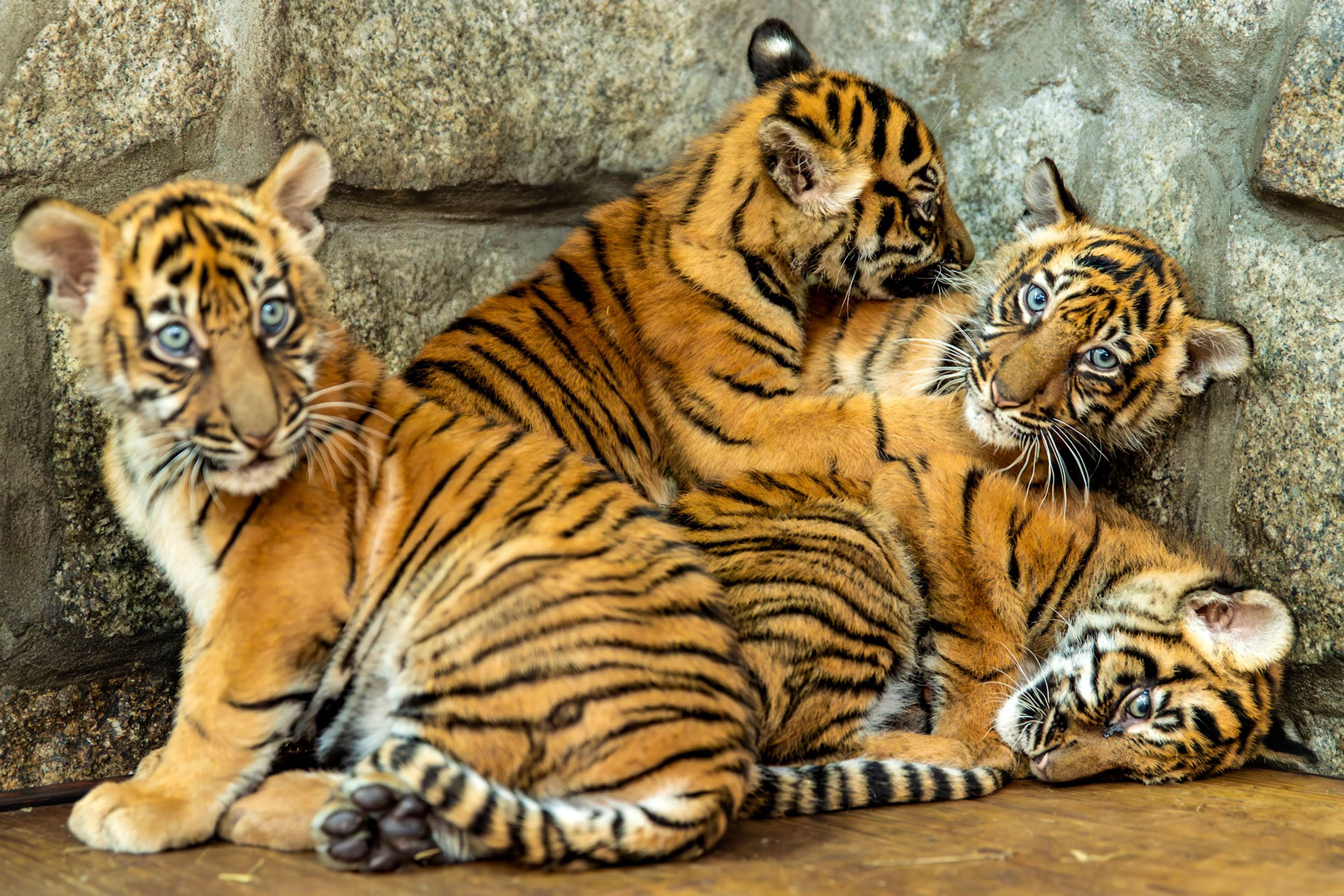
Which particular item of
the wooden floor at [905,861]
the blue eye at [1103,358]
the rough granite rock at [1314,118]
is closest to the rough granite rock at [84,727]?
the wooden floor at [905,861]

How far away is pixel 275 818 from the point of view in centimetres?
248

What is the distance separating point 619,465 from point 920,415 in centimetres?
97

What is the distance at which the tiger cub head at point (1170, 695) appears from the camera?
3.08 meters

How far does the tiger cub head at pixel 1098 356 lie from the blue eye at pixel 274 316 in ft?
6.66

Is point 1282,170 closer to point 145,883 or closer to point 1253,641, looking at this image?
point 1253,641

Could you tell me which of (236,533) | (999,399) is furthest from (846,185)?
(236,533)

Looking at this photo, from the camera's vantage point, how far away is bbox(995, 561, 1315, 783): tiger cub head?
3.08 metres

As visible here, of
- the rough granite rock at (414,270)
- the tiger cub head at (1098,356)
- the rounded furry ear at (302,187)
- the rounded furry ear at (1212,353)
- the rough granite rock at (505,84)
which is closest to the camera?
→ the rounded furry ear at (302,187)

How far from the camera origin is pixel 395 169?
3.76 metres

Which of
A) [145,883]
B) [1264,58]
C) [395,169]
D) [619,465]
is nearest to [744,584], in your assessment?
[619,465]

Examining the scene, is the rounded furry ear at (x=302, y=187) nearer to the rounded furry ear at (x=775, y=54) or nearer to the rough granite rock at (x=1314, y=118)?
the rounded furry ear at (x=775, y=54)

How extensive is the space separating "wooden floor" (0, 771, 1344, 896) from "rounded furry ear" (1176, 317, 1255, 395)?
3.84 feet

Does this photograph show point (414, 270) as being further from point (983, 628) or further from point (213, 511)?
point (983, 628)

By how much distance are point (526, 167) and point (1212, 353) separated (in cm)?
226
